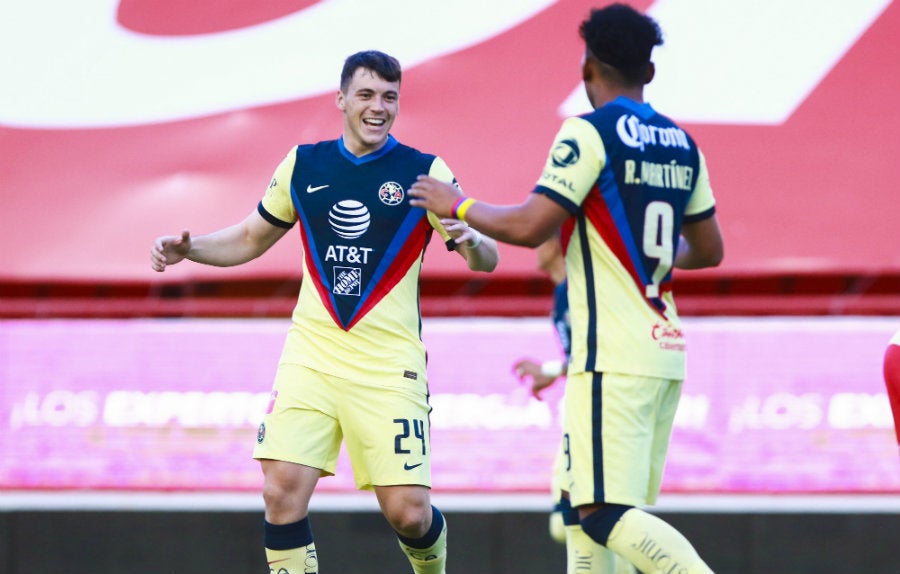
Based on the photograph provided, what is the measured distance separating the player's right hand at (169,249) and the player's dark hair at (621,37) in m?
1.68

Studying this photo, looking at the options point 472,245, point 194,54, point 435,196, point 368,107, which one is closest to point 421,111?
point 194,54

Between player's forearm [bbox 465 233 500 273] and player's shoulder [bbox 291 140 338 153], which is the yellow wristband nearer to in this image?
player's forearm [bbox 465 233 500 273]

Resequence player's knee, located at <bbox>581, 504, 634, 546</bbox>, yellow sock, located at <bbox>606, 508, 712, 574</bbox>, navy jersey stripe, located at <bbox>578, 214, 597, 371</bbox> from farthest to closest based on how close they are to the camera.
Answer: navy jersey stripe, located at <bbox>578, 214, 597, 371</bbox>, player's knee, located at <bbox>581, 504, 634, 546</bbox>, yellow sock, located at <bbox>606, 508, 712, 574</bbox>

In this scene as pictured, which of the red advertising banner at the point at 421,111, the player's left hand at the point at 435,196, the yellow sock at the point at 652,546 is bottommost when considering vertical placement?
the yellow sock at the point at 652,546

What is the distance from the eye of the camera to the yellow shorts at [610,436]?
371 centimetres

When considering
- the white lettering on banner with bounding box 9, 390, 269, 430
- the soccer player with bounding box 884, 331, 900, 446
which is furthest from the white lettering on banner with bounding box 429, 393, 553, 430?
the soccer player with bounding box 884, 331, 900, 446

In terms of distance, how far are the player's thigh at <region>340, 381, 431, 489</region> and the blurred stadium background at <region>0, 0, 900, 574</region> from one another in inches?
92.8

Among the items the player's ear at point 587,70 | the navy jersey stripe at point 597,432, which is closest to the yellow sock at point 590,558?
the navy jersey stripe at point 597,432

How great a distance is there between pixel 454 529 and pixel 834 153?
2991 millimetres

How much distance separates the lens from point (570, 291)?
3.88 m

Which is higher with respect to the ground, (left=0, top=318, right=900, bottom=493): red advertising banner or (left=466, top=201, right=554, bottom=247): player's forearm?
(left=466, top=201, right=554, bottom=247): player's forearm

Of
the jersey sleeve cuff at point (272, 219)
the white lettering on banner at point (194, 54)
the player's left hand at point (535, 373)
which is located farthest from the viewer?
the white lettering on banner at point (194, 54)

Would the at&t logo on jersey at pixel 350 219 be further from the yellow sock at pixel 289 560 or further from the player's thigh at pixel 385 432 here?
the yellow sock at pixel 289 560

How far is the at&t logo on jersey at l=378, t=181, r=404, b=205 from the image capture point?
460cm
